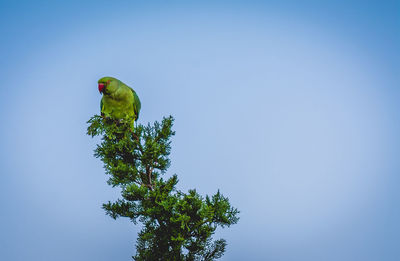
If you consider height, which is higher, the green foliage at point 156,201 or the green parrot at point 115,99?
the green parrot at point 115,99

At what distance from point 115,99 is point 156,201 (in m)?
2.96

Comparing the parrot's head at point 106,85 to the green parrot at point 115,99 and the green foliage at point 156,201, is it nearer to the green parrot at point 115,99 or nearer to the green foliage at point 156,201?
the green parrot at point 115,99

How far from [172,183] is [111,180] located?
1.08m

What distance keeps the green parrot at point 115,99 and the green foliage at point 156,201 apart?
4.05ft

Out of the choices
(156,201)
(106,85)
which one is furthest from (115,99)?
(156,201)

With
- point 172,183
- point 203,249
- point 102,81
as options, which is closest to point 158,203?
point 172,183

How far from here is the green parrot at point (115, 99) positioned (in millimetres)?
6270

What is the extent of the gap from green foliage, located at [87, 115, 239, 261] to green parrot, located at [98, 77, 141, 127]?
1234 millimetres

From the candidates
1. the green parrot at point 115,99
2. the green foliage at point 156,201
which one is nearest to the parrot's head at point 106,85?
the green parrot at point 115,99

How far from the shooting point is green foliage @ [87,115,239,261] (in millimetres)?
4348

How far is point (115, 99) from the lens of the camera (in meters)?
6.35

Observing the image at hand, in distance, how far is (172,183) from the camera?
4.76 m

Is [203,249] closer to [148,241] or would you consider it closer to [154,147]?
[148,241]

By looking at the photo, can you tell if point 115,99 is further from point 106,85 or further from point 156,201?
point 156,201
